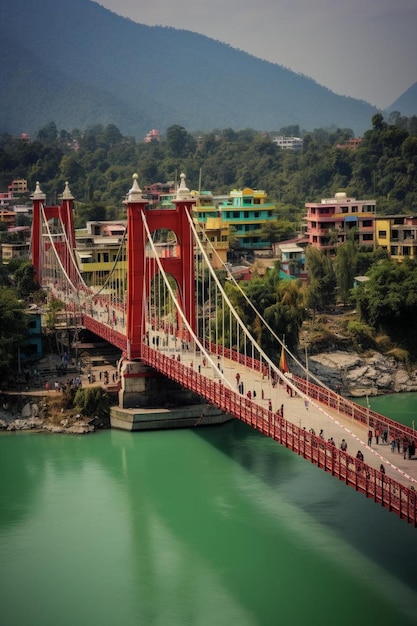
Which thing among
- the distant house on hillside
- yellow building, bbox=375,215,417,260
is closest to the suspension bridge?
yellow building, bbox=375,215,417,260

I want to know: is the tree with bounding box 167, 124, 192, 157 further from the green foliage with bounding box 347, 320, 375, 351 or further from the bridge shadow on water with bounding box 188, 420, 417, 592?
the bridge shadow on water with bounding box 188, 420, 417, 592

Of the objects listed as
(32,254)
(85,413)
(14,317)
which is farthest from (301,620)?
(32,254)

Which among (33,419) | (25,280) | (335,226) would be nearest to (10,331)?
(33,419)

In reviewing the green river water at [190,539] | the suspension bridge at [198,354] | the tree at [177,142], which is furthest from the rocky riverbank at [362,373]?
the tree at [177,142]

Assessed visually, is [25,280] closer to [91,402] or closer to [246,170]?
[91,402]

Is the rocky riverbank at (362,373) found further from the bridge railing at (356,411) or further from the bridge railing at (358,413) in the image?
the bridge railing at (358,413)

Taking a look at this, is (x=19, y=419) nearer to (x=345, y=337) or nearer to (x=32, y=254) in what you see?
(x=345, y=337)
